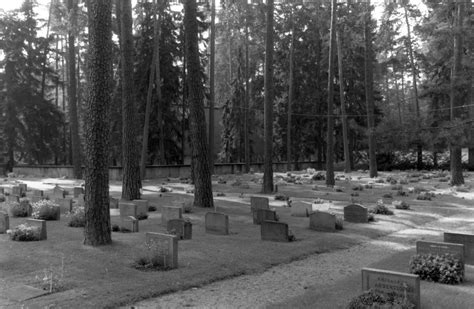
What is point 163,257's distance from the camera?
352 inches

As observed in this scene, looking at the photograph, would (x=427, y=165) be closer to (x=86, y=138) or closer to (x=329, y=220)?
(x=329, y=220)

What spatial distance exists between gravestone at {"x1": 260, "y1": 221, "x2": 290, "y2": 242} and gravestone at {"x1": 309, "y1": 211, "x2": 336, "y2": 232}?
2.19 metres

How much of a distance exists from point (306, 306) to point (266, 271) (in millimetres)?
2390

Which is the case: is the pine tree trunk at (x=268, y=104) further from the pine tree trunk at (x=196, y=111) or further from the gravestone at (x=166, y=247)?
the gravestone at (x=166, y=247)

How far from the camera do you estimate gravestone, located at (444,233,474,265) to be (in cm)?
955

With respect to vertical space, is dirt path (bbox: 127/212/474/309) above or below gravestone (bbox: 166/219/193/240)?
below

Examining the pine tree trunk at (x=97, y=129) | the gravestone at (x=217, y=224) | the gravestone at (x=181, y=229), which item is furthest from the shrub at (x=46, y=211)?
the gravestone at (x=217, y=224)

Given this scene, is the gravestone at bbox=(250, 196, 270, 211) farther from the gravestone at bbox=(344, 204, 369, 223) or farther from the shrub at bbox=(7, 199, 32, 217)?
the shrub at bbox=(7, 199, 32, 217)

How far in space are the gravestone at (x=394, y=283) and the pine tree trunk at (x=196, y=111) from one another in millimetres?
11481

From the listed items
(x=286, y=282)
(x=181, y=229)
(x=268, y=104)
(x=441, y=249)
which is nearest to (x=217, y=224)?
(x=181, y=229)

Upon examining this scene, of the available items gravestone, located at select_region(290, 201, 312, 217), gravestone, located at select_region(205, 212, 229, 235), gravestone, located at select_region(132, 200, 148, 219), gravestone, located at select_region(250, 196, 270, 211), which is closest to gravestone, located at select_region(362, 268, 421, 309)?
gravestone, located at select_region(205, 212, 229, 235)

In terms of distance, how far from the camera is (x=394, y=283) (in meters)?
6.38

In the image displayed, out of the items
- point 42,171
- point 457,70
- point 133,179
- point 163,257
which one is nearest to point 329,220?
point 163,257

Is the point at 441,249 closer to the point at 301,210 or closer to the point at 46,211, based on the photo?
the point at 301,210
